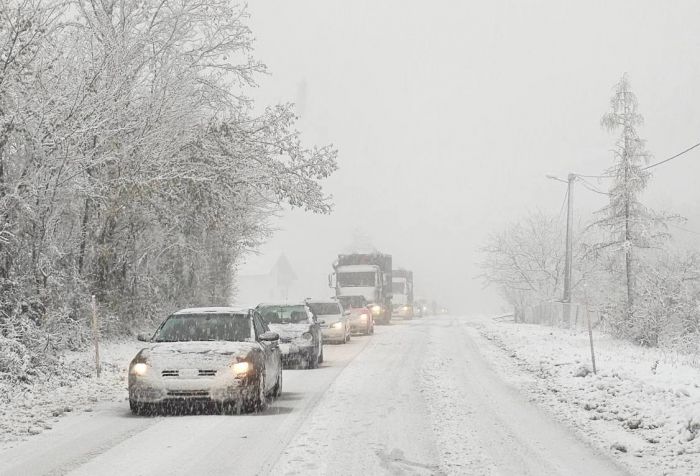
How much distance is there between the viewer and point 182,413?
11469mm

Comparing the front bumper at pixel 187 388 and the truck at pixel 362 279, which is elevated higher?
the truck at pixel 362 279

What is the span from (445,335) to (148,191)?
14.9 metres

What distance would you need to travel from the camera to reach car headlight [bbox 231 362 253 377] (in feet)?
36.5

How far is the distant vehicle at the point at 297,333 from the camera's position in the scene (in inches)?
746

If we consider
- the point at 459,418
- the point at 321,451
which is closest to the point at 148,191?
the point at 459,418

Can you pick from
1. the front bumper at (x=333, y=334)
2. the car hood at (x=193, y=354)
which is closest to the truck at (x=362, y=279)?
the front bumper at (x=333, y=334)

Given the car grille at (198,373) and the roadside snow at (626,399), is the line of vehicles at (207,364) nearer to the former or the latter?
the car grille at (198,373)

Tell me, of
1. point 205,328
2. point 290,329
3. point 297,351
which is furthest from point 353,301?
point 205,328

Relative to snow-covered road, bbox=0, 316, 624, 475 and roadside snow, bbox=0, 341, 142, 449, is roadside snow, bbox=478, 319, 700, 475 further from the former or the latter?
roadside snow, bbox=0, 341, 142, 449

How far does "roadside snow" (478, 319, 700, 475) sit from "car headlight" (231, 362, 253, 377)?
13.9 ft

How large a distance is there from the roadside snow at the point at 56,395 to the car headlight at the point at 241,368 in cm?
239

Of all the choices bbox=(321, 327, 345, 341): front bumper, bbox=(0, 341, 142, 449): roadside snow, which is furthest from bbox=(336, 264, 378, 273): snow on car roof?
bbox=(0, 341, 142, 449): roadside snow

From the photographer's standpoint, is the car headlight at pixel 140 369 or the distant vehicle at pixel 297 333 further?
the distant vehicle at pixel 297 333

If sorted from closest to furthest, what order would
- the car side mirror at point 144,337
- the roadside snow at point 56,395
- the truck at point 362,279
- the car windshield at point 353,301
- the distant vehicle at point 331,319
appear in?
the roadside snow at point 56,395 → the car side mirror at point 144,337 → the distant vehicle at point 331,319 → the car windshield at point 353,301 → the truck at point 362,279
